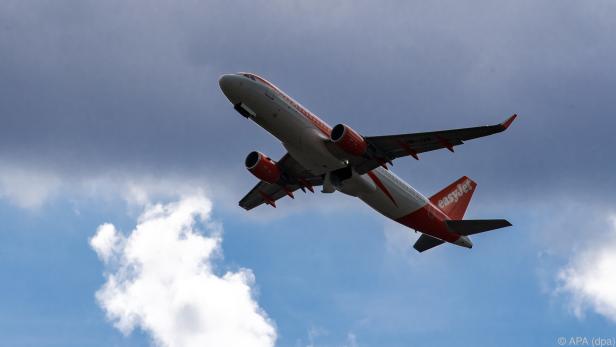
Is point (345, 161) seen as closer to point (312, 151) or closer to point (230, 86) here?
point (312, 151)

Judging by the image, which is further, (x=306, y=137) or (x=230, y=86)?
(x=306, y=137)

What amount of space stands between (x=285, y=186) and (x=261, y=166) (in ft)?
12.3

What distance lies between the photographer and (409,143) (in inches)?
2140

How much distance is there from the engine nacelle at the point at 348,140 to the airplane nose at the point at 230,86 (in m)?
6.79

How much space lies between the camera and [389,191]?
59812 millimetres

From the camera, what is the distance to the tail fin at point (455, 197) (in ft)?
216

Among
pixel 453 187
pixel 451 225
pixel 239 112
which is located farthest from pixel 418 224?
pixel 239 112

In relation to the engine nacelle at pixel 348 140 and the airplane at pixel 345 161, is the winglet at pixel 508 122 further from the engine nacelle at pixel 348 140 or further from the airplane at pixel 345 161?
the engine nacelle at pixel 348 140

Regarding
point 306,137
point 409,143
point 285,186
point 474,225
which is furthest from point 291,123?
point 474,225

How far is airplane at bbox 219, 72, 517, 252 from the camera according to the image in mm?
53281

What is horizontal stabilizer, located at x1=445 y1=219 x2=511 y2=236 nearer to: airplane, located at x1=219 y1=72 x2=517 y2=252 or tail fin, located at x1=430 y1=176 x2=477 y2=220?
airplane, located at x1=219 y1=72 x2=517 y2=252

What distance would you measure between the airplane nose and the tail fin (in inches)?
802

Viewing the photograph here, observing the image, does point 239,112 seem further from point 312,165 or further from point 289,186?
point 289,186

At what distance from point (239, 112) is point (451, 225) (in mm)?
19496
